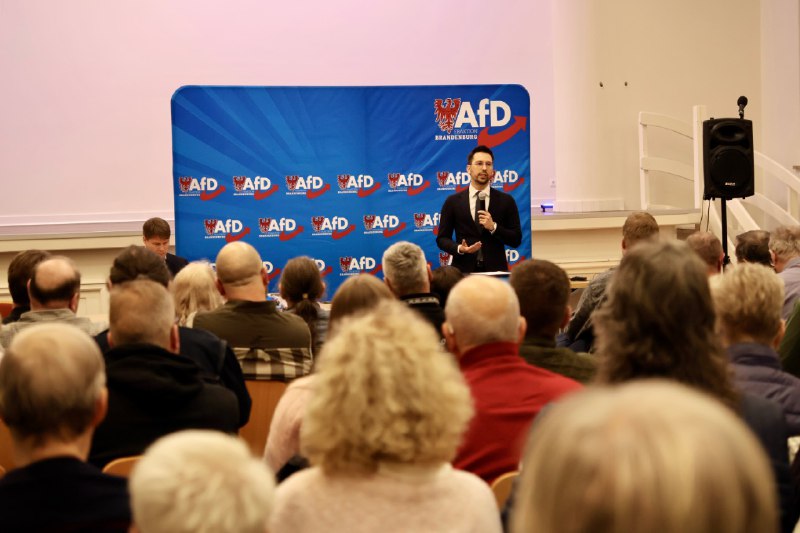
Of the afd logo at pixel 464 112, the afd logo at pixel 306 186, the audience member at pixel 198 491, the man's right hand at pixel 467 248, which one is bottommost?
the audience member at pixel 198 491

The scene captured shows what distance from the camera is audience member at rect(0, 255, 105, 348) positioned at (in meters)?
4.00

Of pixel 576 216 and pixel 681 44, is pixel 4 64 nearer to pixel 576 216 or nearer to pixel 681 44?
pixel 576 216

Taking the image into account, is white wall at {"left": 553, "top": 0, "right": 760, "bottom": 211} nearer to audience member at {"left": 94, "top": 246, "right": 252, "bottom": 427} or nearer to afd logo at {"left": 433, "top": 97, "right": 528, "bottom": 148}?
afd logo at {"left": 433, "top": 97, "right": 528, "bottom": 148}

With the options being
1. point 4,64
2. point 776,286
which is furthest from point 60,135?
point 776,286

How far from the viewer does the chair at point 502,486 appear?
239 cm

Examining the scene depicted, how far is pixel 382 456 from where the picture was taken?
1844 mm

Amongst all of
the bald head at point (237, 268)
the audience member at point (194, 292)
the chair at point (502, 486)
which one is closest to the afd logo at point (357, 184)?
the audience member at point (194, 292)

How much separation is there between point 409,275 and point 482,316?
1.57m

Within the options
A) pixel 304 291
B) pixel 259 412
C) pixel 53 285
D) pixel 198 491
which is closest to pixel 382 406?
pixel 198 491

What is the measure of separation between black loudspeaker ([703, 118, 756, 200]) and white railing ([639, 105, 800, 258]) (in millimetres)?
1007

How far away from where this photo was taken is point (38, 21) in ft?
32.9

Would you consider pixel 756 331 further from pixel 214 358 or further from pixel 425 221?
pixel 425 221

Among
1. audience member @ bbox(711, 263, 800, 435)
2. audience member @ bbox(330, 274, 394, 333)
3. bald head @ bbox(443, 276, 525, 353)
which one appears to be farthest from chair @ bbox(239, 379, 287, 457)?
audience member @ bbox(711, 263, 800, 435)

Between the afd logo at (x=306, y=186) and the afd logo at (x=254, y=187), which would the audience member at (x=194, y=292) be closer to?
the afd logo at (x=254, y=187)
